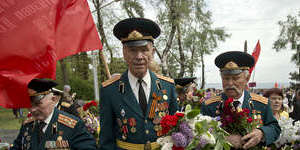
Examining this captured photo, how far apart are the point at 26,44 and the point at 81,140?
55.2 inches

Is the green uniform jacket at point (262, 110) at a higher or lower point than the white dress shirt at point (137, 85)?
lower

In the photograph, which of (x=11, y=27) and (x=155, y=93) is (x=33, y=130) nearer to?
(x=11, y=27)

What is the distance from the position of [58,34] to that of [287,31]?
4194cm

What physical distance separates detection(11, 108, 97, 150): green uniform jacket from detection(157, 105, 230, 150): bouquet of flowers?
1414mm

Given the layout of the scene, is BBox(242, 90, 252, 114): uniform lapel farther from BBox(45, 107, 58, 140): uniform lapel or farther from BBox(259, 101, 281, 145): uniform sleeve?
BBox(45, 107, 58, 140): uniform lapel

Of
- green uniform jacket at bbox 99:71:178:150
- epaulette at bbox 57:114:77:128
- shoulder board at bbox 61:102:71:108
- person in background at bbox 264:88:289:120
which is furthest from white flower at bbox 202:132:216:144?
person in background at bbox 264:88:289:120

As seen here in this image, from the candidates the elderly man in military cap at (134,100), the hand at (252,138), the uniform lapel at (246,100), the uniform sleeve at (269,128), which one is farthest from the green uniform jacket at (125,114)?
the uniform sleeve at (269,128)

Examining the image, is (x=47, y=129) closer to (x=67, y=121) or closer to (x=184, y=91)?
(x=67, y=121)

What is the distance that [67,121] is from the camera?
11.3 ft

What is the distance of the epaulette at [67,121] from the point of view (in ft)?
11.2

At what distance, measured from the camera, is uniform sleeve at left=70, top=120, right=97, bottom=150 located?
3.32 metres

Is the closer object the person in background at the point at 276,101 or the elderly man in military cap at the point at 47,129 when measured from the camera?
the elderly man in military cap at the point at 47,129

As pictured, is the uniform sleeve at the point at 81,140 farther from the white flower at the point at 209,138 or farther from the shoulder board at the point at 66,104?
the shoulder board at the point at 66,104

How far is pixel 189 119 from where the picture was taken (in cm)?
235
